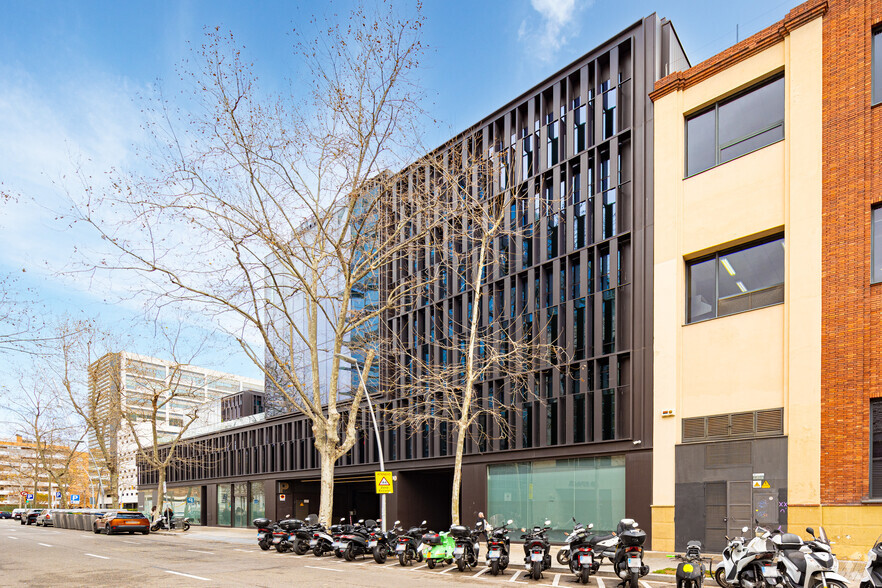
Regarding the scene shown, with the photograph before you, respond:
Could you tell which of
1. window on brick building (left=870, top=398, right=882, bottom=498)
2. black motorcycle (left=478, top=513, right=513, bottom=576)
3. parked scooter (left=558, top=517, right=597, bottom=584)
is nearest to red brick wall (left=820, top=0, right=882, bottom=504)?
window on brick building (left=870, top=398, right=882, bottom=498)

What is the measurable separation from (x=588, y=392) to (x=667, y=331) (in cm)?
423

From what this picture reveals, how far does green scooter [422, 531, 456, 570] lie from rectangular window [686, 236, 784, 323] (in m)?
10.3

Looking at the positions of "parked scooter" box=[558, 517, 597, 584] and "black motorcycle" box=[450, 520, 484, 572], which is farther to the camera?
"black motorcycle" box=[450, 520, 484, 572]

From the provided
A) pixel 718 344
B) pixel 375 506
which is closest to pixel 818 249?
pixel 718 344

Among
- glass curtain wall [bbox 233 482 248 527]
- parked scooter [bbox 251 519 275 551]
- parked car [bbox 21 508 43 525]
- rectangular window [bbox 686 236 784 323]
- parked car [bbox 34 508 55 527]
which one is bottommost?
parked car [bbox 21 508 43 525]

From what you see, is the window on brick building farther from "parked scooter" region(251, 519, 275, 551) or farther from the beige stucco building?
"parked scooter" region(251, 519, 275, 551)

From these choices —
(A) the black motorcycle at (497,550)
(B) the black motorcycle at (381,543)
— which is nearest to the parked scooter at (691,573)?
(A) the black motorcycle at (497,550)

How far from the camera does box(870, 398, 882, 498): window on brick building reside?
1730 cm

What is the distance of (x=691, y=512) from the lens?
70.3 feet

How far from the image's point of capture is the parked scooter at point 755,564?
12289mm

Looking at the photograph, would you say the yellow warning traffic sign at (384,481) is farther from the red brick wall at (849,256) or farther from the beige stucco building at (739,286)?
the red brick wall at (849,256)

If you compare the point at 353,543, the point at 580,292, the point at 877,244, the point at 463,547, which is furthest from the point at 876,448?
the point at 353,543

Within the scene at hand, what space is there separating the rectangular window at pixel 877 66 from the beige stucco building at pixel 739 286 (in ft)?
4.25

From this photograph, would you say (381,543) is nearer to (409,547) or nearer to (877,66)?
(409,547)
